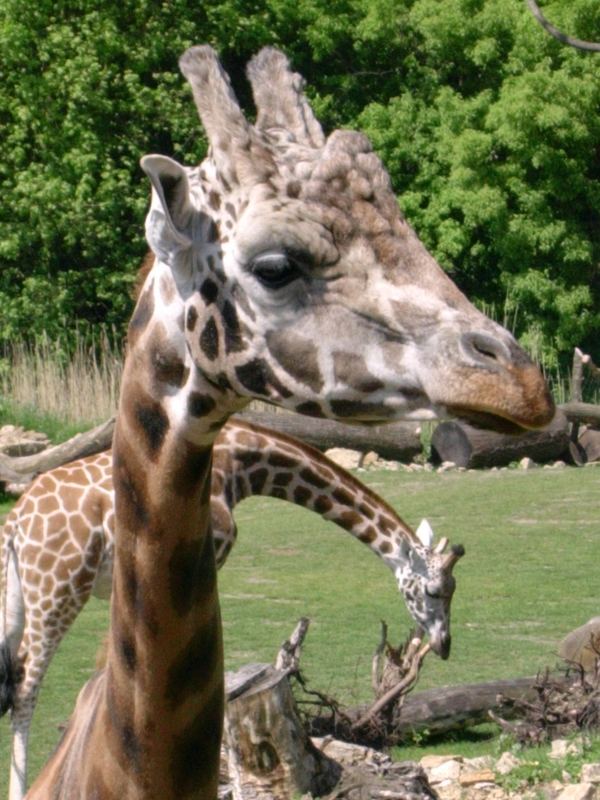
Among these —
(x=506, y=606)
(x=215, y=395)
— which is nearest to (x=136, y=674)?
(x=215, y=395)

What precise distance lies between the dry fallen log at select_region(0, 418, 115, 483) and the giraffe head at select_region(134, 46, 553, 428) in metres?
12.9

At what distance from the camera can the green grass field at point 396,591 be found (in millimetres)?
9891

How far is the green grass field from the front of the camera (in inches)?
389

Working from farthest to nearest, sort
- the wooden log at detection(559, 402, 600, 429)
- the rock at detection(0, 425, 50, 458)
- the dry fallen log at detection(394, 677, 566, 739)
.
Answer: the wooden log at detection(559, 402, 600, 429), the rock at detection(0, 425, 50, 458), the dry fallen log at detection(394, 677, 566, 739)

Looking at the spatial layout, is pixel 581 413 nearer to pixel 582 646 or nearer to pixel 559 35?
pixel 582 646

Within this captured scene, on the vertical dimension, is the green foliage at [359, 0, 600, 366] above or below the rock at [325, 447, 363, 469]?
above

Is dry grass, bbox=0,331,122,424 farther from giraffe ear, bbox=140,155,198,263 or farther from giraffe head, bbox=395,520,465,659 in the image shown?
giraffe ear, bbox=140,155,198,263

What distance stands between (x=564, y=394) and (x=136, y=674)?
26.3 meters

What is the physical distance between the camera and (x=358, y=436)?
68.5 ft

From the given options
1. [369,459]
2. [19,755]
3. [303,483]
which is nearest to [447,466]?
[369,459]

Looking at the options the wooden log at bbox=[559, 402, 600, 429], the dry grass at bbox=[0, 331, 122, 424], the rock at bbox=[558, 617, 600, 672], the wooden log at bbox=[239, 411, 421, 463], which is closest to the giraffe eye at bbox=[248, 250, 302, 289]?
the rock at bbox=[558, 617, 600, 672]

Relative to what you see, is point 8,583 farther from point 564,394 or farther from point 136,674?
point 564,394

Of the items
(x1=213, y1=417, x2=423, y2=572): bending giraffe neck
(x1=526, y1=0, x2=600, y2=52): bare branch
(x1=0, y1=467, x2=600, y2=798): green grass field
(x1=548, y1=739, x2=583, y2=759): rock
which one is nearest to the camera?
(x1=213, y1=417, x2=423, y2=572): bending giraffe neck

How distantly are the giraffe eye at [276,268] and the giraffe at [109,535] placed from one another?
11.4ft
